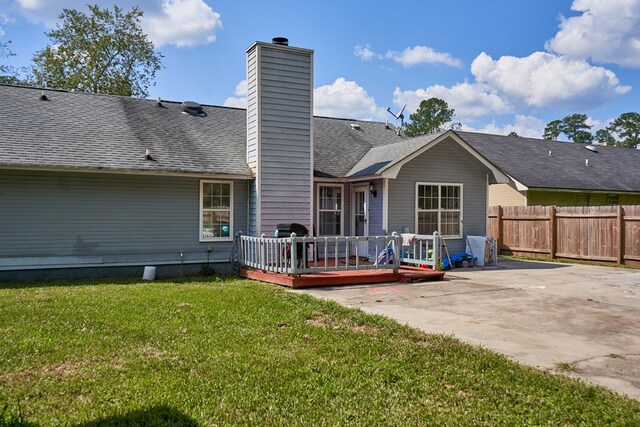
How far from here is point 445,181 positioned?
47.2ft

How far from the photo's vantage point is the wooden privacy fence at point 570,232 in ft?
49.4

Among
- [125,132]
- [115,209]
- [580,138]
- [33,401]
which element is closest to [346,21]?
[125,132]

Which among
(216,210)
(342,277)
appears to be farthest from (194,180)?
(342,277)

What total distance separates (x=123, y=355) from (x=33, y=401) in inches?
46.5

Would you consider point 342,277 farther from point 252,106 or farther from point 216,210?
point 252,106

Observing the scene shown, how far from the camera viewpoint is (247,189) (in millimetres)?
12977

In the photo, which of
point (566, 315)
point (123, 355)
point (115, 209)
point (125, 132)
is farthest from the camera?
point (125, 132)

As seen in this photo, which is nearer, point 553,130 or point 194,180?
point 194,180

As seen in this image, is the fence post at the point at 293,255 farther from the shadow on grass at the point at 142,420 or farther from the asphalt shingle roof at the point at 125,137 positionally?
the shadow on grass at the point at 142,420

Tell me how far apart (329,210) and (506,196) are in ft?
33.9

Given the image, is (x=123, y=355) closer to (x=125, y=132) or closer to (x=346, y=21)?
(x=125, y=132)

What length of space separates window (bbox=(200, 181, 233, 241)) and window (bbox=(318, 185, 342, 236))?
2761 millimetres

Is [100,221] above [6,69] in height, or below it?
below

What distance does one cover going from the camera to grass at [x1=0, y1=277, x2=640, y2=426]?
368 cm
